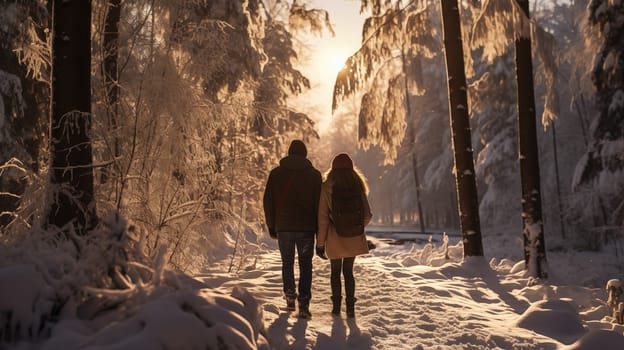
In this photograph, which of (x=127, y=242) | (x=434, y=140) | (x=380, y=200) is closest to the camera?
(x=127, y=242)

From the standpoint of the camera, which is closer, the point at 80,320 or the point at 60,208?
the point at 80,320

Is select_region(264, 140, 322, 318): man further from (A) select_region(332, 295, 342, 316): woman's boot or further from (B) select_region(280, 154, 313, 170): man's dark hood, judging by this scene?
(A) select_region(332, 295, 342, 316): woman's boot

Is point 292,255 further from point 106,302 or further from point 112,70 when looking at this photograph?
point 112,70

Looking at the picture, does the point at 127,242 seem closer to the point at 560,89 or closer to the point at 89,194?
the point at 89,194

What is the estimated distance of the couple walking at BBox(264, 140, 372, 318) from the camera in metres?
5.62

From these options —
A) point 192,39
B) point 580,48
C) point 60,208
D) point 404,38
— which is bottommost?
point 60,208

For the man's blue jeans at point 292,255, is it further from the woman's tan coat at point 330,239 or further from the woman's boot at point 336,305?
the woman's boot at point 336,305

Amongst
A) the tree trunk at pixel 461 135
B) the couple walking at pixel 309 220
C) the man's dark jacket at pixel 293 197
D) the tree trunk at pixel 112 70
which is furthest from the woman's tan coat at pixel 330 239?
the tree trunk at pixel 461 135

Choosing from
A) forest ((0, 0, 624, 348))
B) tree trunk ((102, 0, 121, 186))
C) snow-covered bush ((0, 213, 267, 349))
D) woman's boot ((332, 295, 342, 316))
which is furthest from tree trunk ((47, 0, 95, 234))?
woman's boot ((332, 295, 342, 316))

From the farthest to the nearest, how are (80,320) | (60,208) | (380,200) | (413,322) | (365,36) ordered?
(380,200)
(365,36)
(413,322)
(60,208)
(80,320)

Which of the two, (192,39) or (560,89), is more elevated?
(560,89)

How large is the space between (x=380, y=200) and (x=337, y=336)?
228 feet

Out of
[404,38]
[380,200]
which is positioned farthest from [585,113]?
[380,200]

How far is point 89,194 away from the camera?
412cm
